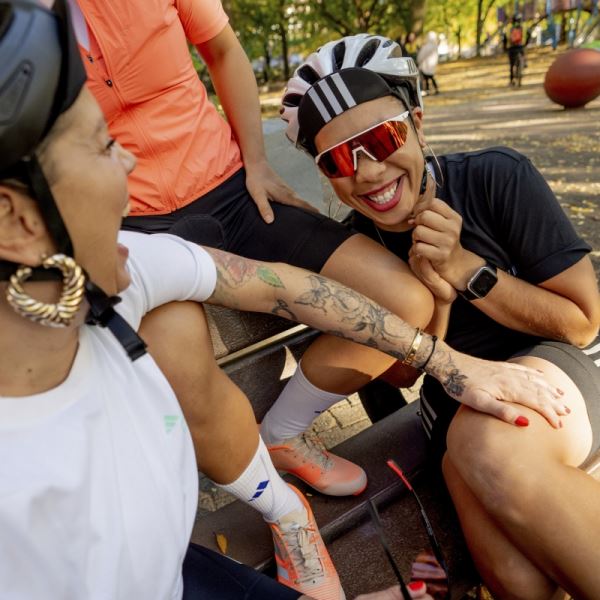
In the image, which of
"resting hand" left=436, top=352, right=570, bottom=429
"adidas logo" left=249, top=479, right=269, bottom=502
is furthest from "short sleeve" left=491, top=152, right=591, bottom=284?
"adidas logo" left=249, top=479, right=269, bottom=502

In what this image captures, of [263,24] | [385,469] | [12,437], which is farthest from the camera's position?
[263,24]

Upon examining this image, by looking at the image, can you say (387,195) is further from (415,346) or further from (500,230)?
(415,346)

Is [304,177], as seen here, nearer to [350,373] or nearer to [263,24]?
[350,373]

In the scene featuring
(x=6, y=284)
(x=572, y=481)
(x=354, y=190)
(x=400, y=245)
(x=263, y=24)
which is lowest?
(x=263, y=24)

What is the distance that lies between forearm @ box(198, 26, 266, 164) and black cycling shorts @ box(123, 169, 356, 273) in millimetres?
281

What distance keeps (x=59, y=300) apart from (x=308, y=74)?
1360 millimetres

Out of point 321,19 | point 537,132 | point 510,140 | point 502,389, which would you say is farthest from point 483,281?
point 321,19

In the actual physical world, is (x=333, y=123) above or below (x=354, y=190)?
above

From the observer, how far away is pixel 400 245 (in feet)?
7.72

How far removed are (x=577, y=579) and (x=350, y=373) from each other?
94cm

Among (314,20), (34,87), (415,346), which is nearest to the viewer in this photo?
(34,87)

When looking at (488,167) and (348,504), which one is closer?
(488,167)

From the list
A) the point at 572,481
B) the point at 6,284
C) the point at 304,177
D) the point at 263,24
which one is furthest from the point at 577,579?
the point at 263,24

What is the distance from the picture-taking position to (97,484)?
4.12 ft
